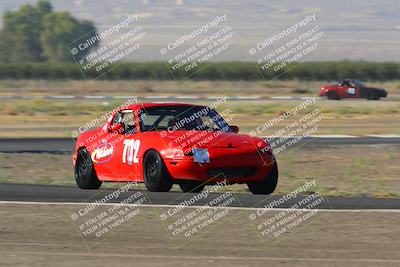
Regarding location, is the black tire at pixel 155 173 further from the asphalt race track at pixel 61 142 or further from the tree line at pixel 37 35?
the tree line at pixel 37 35

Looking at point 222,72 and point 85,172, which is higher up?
point 85,172

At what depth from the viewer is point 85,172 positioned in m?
16.6

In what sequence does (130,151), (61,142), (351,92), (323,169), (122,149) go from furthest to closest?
(351,92)
(61,142)
(323,169)
(122,149)
(130,151)

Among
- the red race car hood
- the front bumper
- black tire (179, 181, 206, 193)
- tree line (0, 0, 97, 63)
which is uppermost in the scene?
the red race car hood

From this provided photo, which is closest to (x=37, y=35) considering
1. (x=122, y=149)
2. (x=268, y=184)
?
(x=122, y=149)

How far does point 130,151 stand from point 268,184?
2053mm

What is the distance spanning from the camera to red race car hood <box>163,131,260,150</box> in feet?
48.4

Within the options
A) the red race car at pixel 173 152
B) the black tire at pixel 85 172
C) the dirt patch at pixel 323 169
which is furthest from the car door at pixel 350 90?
the red race car at pixel 173 152

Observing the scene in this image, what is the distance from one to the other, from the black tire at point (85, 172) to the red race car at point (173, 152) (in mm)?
15

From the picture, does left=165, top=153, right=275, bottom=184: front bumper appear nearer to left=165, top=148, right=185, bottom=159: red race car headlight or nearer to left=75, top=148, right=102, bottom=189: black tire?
left=165, top=148, right=185, bottom=159: red race car headlight

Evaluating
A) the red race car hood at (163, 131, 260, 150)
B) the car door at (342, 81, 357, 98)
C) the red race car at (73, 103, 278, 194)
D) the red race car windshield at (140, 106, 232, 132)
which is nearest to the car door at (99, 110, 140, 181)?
the red race car at (73, 103, 278, 194)

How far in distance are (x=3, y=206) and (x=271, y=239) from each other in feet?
13.3

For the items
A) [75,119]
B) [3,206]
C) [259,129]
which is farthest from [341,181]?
[75,119]

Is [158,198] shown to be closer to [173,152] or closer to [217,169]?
[173,152]
